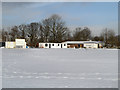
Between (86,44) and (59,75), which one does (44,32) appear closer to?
(86,44)

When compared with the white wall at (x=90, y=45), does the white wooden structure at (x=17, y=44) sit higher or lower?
higher

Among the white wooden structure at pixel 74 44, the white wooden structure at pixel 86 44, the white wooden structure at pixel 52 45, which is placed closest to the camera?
the white wooden structure at pixel 52 45

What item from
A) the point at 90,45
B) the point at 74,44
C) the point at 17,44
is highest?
the point at 17,44

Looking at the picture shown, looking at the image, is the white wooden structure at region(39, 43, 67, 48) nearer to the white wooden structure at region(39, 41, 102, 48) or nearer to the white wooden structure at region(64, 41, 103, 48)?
the white wooden structure at region(39, 41, 102, 48)

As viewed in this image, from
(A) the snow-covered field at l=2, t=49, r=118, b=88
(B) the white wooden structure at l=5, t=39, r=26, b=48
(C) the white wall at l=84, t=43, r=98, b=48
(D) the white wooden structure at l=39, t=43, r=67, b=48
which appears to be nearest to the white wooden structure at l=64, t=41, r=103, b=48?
(C) the white wall at l=84, t=43, r=98, b=48

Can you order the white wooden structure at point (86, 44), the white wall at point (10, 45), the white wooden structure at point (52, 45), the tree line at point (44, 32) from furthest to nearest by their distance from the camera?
the white wooden structure at point (86, 44) < the white wooden structure at point (52, 45) < the white wall at point (10, 45) < the tree line at point (44, 32)

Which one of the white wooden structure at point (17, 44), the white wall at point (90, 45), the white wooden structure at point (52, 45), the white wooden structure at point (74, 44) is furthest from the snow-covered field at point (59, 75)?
the white wall at point (90, 45)

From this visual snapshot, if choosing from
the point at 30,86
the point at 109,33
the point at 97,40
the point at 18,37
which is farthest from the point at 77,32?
the point at 30,86

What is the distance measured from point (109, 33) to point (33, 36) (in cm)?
1522

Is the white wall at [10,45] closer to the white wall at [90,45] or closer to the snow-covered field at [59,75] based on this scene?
the white wall at [90,45]

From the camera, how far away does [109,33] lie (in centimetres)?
3422

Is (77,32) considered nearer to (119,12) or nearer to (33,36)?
(33,36)

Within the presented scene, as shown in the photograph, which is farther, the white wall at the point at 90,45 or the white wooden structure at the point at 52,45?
the white wall at the point at 90,45

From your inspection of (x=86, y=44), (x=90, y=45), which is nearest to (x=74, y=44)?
(x=86, y=44)
